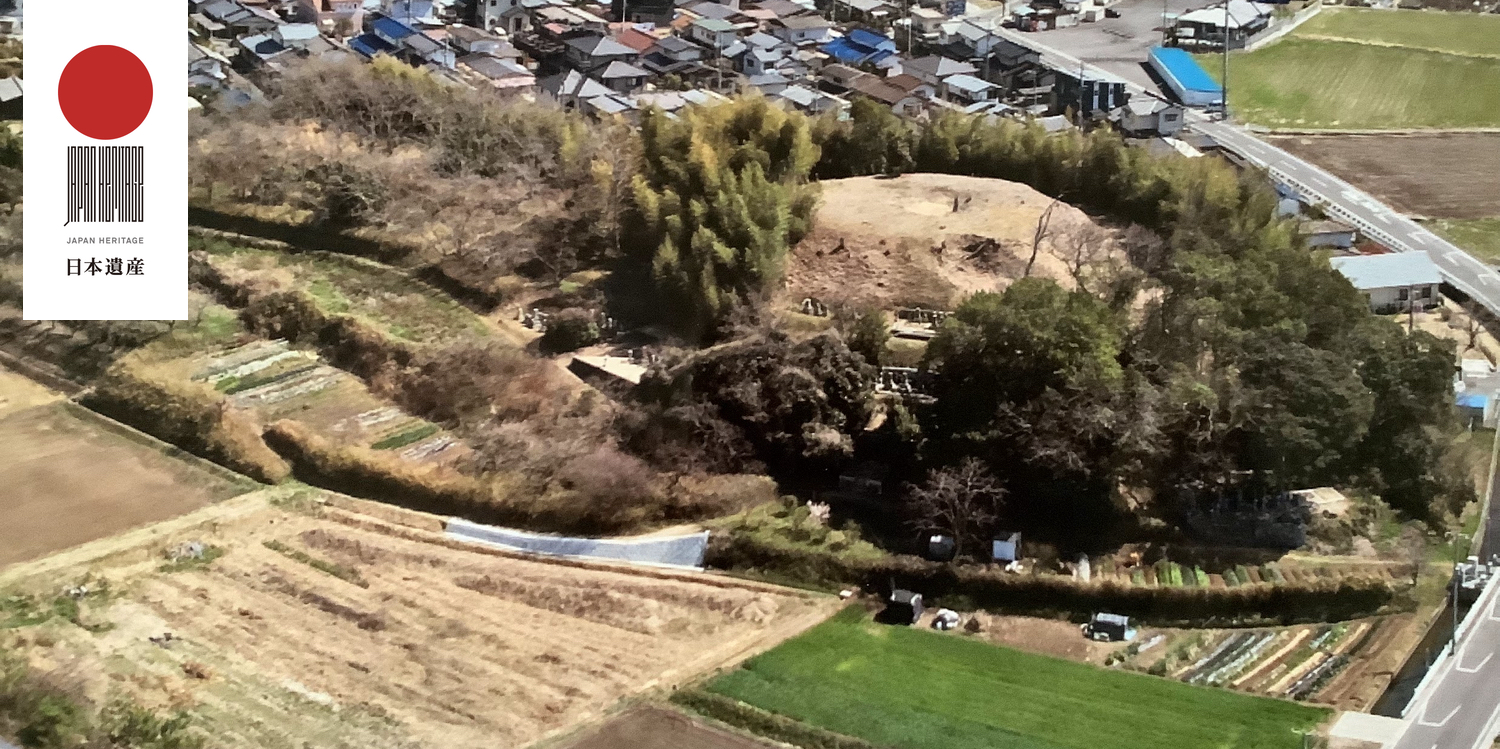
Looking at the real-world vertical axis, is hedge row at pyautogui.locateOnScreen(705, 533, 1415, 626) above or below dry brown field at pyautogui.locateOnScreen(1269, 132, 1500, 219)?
below

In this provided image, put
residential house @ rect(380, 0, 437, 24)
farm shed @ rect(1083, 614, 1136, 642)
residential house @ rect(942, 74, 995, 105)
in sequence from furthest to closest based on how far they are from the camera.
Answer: residential house @ rect(380, 0, 437, 24) → residential house @ rect(942, 74, 995, 105) → farm shed @ rect(1083, 614, 1136, 642)

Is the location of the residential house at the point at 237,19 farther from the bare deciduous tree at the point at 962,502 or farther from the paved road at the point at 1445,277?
the bare deciduous tree at the point at 962,502

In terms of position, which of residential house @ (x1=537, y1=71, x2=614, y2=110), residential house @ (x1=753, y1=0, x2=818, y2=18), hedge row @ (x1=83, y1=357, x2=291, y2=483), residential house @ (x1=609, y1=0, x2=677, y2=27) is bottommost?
hedge row @ (x1=83, y1=357, x2=291, y2=483)

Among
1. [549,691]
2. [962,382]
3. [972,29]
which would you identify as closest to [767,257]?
[962,382]

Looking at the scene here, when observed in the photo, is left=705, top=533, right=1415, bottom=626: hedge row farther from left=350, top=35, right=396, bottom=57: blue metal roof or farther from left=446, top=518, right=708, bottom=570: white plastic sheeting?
left=350, top=35, right=396, bottom=57: blue metal roof

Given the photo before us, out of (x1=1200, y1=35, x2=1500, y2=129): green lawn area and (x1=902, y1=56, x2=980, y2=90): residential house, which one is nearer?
(x1=1200, y1=35, x2=1500, y2=129): green lawn area

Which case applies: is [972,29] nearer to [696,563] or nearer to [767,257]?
[767,257]

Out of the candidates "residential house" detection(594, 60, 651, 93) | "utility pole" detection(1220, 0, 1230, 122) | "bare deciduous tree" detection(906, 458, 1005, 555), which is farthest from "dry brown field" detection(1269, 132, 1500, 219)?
"bare deciduous tree" detection(906, 458, 1005, 555)
